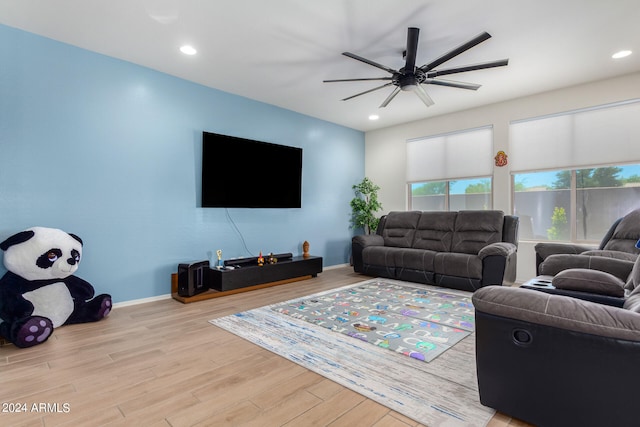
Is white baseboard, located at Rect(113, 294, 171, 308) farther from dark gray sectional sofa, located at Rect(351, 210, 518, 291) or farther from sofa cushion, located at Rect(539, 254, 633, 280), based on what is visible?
sofa cushion, located at Rect(539, 254, 633, 280)

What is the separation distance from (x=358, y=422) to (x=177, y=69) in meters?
3.94

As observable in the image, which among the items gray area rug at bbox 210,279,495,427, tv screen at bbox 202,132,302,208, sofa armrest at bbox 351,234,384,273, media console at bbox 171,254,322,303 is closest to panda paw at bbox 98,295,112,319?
media console at bbox 171,254,322,303

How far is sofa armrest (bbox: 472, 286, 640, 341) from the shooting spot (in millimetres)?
1236

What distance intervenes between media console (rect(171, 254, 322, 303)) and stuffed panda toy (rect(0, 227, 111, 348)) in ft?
3.24

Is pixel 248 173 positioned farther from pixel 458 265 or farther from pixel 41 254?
pixel 458 265

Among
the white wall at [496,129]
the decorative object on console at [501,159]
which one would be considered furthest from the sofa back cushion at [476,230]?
the decorative object on console at [501,159]

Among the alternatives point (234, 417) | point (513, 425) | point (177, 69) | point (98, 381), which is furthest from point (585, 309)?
point (177, 69)

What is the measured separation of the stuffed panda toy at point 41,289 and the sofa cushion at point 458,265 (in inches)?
150

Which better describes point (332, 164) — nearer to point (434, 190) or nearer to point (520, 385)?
point (434, 190)

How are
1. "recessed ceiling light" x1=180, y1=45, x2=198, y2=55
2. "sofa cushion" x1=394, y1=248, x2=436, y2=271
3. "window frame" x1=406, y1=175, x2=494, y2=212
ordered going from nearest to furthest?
"recessed ceiling light" x1=180, y1=45, x2=198, y2=55 → "sofa cushion" x1=394, y1=248, x2=436, y2=271 → "window frame" x1=406, y1=175, x2=494, y2=212

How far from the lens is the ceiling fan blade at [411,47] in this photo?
2.51 m

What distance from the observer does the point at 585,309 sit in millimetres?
1336

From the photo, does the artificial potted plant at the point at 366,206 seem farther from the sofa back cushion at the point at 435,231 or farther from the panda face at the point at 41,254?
the panda face at the point at 41,254

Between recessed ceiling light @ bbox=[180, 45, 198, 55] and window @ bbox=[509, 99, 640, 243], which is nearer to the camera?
recessed ceiling light @ bbox=[180, 45, 198, 55]
